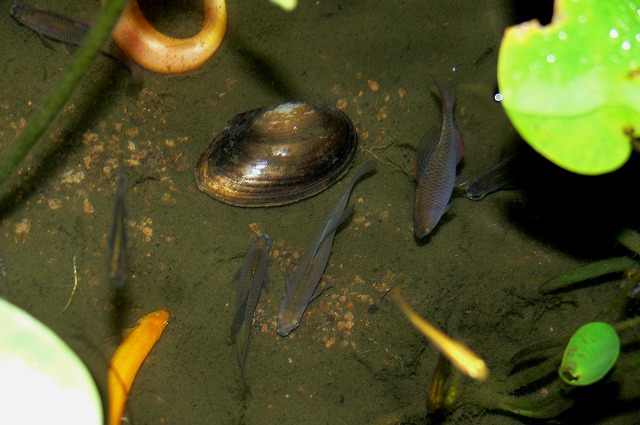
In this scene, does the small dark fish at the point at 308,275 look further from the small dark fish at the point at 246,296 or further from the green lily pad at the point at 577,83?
the green lily pad at the point at 577,83

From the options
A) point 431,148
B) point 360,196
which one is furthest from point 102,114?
point 431,148

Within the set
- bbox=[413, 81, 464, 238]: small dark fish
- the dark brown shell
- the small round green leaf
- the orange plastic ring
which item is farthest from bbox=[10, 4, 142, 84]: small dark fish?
the small round green leaf

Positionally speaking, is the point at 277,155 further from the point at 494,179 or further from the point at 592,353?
the point at 592,353

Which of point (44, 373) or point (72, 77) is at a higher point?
point (72, 77)

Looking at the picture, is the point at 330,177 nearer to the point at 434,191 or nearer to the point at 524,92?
the point at 434,191

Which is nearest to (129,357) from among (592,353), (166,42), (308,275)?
(308,275)

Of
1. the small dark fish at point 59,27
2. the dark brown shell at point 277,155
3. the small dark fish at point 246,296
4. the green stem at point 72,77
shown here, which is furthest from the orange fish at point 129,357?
the small dark fish at point 59,27
